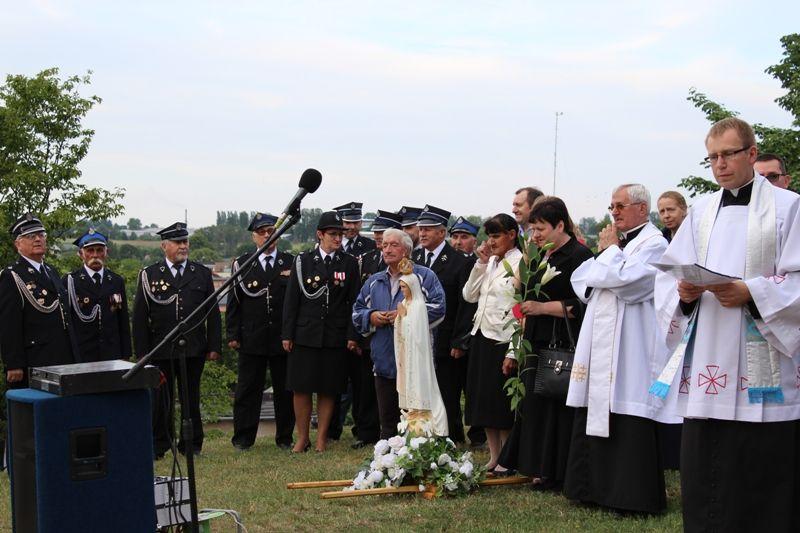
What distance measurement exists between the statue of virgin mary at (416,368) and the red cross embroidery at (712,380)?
12.8 ft

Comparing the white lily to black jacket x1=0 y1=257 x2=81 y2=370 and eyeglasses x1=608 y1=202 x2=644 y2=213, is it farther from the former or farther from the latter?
black jacket x1=0 y1=257 x2=81 y2=370

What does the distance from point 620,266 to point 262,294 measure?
509 centimetres

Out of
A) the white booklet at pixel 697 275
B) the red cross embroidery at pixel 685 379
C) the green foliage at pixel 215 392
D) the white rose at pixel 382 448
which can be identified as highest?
the white booklet at pixel 697 275

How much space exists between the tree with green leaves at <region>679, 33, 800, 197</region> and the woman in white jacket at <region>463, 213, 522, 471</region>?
58.2ft

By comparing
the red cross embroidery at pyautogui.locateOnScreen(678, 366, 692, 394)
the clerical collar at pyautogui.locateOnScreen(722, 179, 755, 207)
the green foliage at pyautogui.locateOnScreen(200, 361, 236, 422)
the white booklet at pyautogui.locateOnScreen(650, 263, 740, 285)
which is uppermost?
the clerical collar at pyautogui.locateOnScreen(722, 179, 755, 207)

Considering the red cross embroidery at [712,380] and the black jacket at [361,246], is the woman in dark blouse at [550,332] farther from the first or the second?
the black jacket at [361,246]

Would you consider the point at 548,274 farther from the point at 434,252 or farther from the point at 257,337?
the point at 257,337

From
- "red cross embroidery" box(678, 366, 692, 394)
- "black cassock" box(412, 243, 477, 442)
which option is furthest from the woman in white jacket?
"red cross embroidery" box(678, 366, 692, 394)

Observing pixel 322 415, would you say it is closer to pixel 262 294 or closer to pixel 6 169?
pixel 262 294

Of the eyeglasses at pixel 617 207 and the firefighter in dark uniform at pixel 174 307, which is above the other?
the eyeglasses at pixel 617 207

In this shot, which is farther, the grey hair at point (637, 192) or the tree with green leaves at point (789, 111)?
the tree with green leaves at point (789, 111)

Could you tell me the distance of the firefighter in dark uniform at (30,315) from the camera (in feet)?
31.6

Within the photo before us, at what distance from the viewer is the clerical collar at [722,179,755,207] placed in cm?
480

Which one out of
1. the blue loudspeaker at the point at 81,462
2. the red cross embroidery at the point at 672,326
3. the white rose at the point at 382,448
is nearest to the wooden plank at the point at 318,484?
the white rose at the point at 382,448
